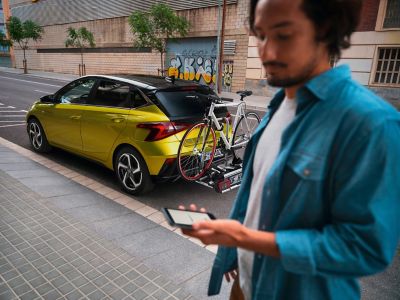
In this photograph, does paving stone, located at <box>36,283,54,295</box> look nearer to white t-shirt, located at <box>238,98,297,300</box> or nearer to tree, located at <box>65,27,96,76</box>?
white t-shirt, located at <box>238,98,297,300</box>

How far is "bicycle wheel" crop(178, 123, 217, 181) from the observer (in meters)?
4.50

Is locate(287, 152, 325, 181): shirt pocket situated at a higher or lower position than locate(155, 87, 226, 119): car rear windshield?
higher

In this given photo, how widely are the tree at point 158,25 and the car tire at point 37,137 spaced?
16.1m

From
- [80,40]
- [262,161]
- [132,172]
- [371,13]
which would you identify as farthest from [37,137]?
[80,40]

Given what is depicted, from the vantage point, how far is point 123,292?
8.08ft

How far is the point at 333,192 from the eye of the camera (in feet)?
3.12

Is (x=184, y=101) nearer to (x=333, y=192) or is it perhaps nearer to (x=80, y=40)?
(x=333, y=192)

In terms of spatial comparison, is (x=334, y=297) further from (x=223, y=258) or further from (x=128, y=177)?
(x=128, y=177)

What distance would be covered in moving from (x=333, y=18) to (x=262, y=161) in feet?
1.78

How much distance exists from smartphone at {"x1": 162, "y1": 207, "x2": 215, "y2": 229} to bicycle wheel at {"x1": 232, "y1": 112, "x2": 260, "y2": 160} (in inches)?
155

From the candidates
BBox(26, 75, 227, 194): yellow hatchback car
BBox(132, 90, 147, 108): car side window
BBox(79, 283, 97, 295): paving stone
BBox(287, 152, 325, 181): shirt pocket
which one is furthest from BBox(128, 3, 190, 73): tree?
BBox(287, 152, 325, 181): shirt pocket

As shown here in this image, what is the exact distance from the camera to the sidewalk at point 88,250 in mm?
2496

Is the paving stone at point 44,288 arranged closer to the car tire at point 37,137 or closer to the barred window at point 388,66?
the car tire at point 37,137

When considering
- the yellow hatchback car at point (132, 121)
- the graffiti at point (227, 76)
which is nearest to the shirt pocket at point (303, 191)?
the yellow hatchback car at point (132, 121)
